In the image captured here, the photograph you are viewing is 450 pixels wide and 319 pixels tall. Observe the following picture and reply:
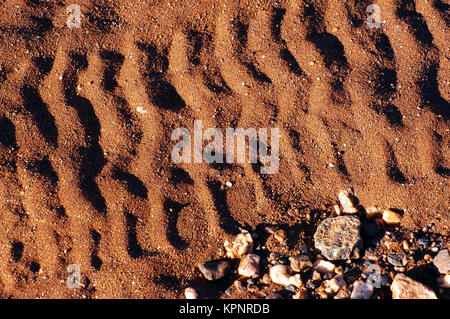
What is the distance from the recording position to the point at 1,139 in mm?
2531

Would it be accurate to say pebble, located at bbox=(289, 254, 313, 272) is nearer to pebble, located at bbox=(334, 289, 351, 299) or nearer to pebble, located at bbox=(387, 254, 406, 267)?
pebble, located at bbox=(334, 289, 351, 299)

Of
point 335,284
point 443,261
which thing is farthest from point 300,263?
point 443,261

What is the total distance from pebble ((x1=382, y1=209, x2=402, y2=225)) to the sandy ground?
0.17 feet

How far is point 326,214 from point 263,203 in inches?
15.7

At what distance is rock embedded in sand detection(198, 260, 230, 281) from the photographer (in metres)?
2.41

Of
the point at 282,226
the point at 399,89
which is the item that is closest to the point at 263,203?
the point at 282,226

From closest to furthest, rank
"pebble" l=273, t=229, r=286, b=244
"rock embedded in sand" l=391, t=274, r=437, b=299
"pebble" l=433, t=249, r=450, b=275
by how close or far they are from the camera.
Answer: "rock embedded in sand" l=391, t=274, r=437, b=299 → "pebble" l=433, t=249, r=450, b=275 → "pebble" l=273, t=229, r=286, b=244

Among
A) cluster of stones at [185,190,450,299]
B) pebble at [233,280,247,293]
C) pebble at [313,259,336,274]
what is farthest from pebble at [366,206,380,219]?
pebble at [233,280,247,293]

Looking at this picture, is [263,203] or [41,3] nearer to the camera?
[263,203]

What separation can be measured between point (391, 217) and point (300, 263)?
0.63 m

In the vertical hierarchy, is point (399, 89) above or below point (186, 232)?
above

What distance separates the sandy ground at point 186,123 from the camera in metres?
2.46

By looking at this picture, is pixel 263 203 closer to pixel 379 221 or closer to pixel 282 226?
pixel 282 226

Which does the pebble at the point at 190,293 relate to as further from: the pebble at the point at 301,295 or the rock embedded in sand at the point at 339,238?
the rock embedded in sand at the point at 339,238
